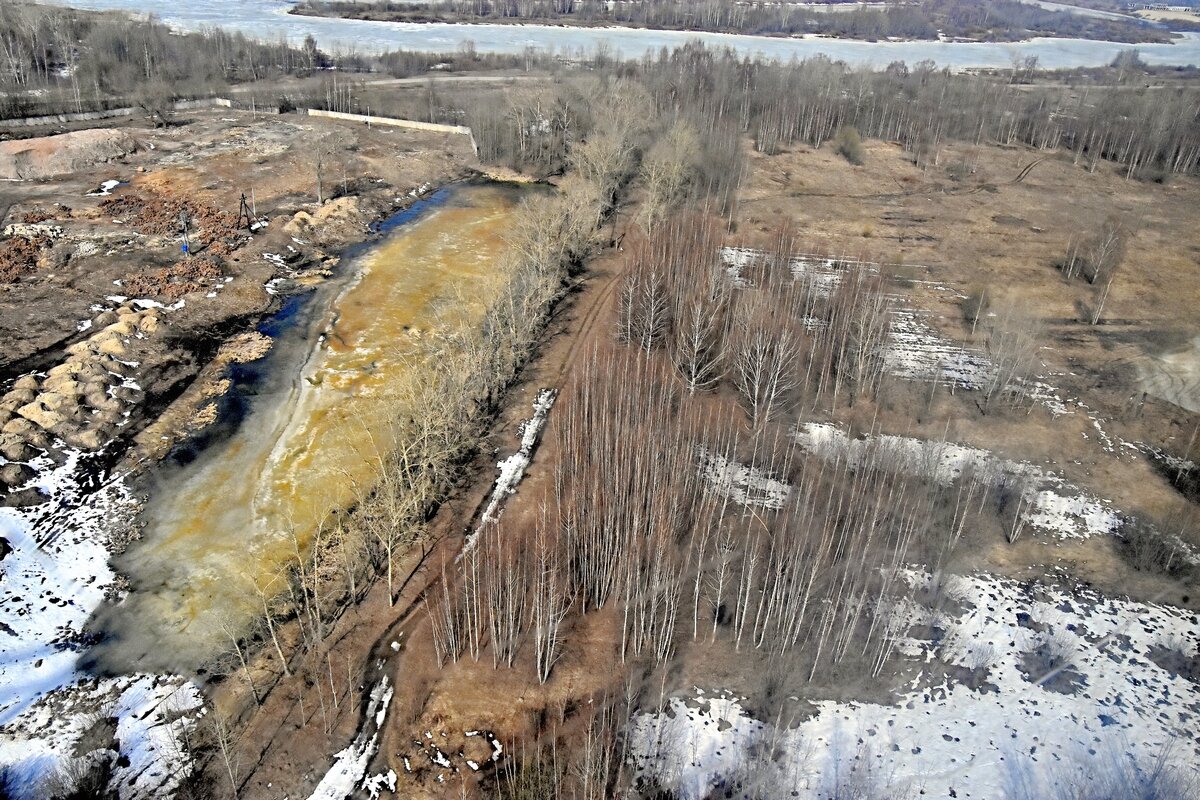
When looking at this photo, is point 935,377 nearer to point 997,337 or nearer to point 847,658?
point 997,337

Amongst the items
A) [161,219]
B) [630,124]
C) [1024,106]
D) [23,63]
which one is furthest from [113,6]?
[1024,106]

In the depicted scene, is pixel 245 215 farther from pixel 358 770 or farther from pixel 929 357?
pixel 929 357

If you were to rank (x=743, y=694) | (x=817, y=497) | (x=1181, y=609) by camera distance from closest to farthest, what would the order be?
(x=743, y=694) → (x=1181, y=609) → (x=817, y=497)

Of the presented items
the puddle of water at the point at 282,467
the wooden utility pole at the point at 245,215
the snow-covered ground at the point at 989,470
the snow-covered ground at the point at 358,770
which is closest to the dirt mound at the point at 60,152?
the wooden utility pole at the point at 245,215

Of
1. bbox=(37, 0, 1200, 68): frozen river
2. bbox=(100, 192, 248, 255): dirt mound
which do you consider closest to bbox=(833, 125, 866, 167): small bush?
bbox=(37, 0, 1200, 68): frozen river

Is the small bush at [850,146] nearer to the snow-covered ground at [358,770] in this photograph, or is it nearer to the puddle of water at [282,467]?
the puddle of water at [282,467]

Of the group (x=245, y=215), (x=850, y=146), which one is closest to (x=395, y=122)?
(x=245, y=215)
